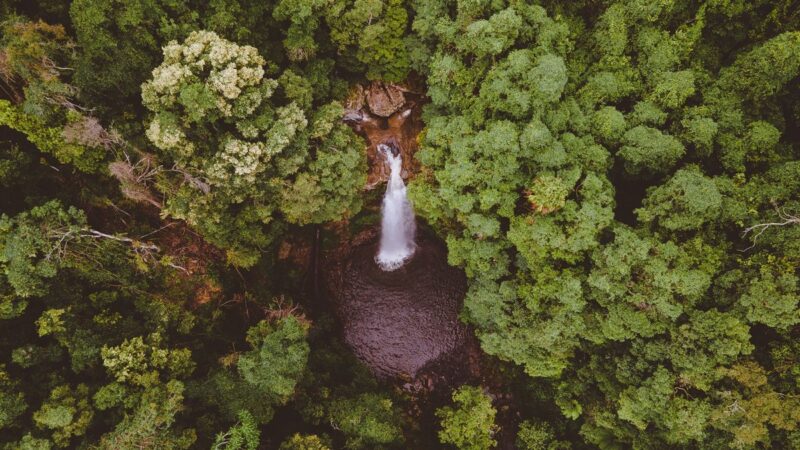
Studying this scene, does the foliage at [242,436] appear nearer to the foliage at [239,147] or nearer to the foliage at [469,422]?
the foliage at [239,147]

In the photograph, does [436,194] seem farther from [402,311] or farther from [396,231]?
[402,311]

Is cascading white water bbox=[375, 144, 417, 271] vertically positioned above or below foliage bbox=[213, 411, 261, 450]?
above

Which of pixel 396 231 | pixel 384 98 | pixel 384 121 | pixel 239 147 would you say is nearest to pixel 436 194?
pixel 384 121

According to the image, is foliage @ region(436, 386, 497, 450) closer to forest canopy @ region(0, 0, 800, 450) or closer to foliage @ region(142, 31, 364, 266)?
forest canopy @ region(0, 0, 800, 450)

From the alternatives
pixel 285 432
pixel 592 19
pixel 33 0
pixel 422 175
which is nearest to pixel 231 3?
pixel 33 0

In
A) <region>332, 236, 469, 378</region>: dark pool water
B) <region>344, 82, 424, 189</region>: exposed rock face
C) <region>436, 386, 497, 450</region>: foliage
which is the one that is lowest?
<region>436, 386, 497, 450</region>: foliage

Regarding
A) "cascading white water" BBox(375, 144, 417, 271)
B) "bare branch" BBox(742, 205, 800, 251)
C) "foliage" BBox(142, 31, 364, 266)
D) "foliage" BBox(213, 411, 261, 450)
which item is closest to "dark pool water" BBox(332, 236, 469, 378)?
"cascading white water" BBox(375, 144, 417, 271)
